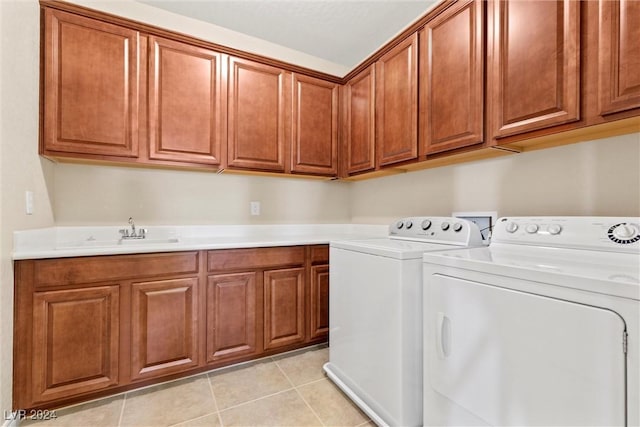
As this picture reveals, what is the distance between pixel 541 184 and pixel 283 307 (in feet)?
5.77

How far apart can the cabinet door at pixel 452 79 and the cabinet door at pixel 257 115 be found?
43.8 inches

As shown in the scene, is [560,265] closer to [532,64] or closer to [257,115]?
[532,64]

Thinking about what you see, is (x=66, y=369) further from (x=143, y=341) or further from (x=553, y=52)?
(x=553, y=52)

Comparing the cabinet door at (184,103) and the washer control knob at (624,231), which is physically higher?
the cabinet door at (184,103)

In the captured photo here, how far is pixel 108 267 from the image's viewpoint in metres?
1.58

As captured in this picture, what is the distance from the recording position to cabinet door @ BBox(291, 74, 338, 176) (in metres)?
2.43

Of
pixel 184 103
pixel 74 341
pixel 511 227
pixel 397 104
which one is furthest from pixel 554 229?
pixel 74 341

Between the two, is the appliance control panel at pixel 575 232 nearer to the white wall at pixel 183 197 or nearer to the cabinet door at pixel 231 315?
the cabinet door at pixel 231 315

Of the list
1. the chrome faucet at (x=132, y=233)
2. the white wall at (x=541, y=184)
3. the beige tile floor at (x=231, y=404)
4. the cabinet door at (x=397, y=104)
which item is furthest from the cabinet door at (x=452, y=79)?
the chrome faucet at (x=132, y=233)

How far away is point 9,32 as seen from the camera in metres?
1.34

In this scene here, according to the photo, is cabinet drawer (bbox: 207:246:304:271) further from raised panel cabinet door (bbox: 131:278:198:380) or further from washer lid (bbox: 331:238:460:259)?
washer lid (bbox: 331:238:460:259)

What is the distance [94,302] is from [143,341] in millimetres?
347

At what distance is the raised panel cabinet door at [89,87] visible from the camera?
1.67m

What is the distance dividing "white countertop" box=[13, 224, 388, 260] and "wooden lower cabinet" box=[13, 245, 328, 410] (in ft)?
0.15
